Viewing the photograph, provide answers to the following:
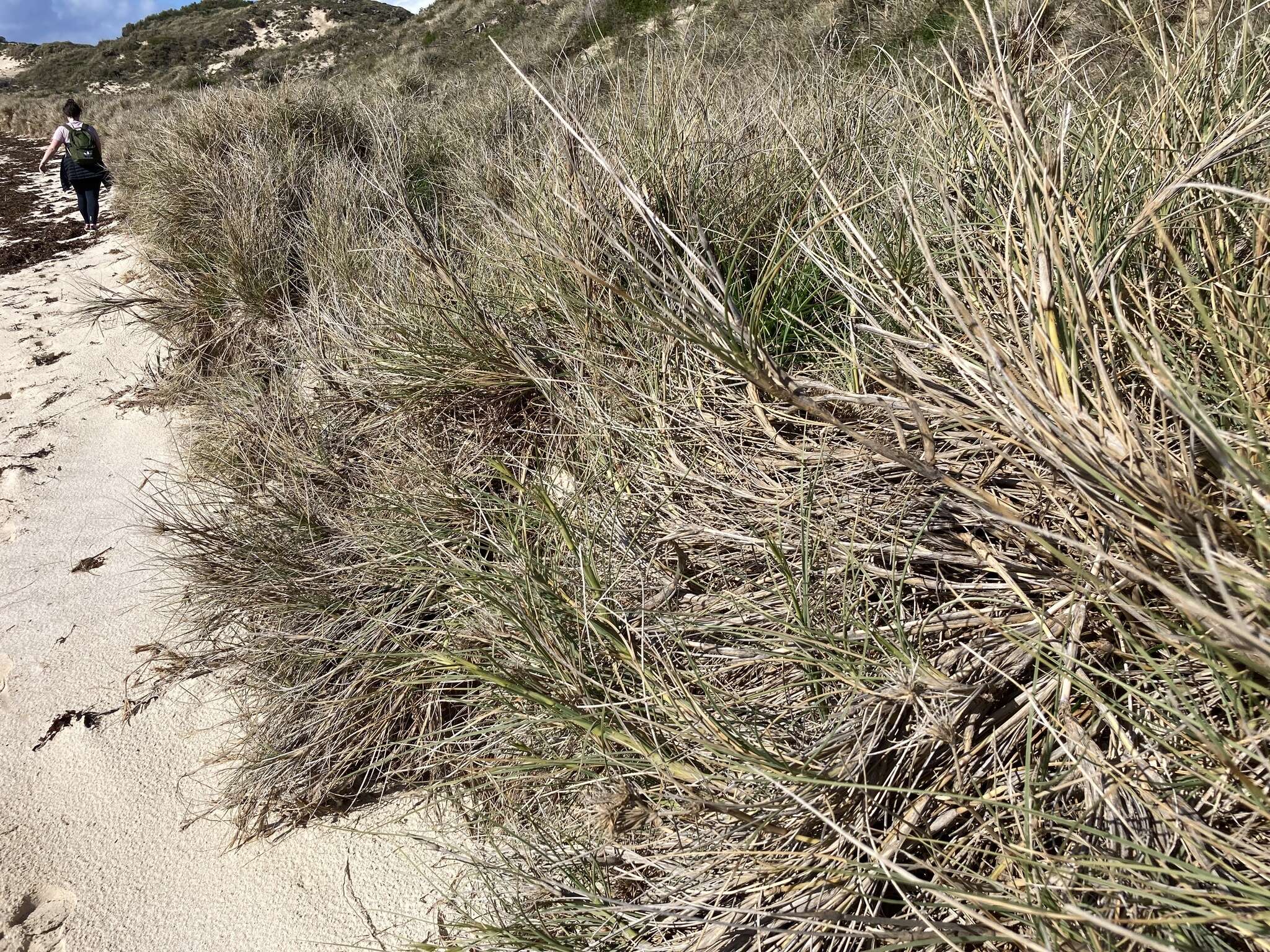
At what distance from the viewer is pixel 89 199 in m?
7.28

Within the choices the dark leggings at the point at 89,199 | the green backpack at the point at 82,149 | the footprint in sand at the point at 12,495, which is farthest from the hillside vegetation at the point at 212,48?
the footprint in sand at the point at 12,495

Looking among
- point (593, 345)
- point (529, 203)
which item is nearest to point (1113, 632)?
point (593, 345)

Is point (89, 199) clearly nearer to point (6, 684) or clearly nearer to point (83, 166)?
point (83, 166)

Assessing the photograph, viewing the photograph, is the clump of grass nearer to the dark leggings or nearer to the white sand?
the dark leggings

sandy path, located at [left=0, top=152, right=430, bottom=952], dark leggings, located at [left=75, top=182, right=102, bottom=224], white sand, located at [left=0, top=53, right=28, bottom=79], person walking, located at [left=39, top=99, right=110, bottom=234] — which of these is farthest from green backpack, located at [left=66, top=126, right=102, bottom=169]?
white sand, located at [left=0, top=53, right=28, bottom=79]

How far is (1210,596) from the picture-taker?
887mm

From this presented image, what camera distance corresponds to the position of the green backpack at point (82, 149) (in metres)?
7.11

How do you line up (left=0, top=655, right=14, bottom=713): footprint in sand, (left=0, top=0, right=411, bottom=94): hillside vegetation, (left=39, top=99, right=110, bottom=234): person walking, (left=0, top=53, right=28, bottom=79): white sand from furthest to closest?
(left=0, top=53, right=28, bottom=79): white sand → (left=0, top=0, right=411, bottom=94): hillside vegetation → (left=39, top=99, right=110, bottom=234): person walking → (left=0, top=655, right=14, bottom=713): footprint in sand

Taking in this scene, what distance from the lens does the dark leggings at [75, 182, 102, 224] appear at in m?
7.18

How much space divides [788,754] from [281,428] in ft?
7.33

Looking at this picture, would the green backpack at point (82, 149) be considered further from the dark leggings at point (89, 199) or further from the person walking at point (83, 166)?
the dark leggings at point (89, 199)

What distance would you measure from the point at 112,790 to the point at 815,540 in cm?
213

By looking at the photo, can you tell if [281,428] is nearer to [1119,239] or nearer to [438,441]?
[438,441]

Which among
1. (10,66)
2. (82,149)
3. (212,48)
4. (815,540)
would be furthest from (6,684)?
(10,66)
